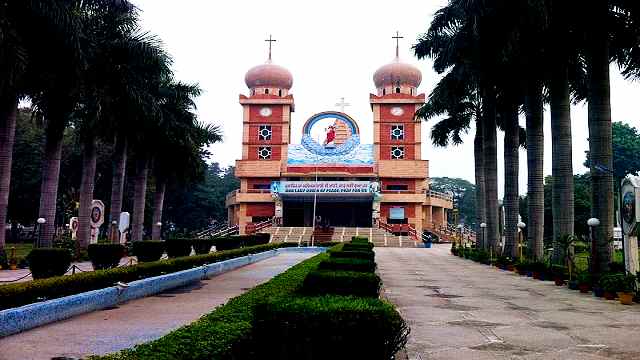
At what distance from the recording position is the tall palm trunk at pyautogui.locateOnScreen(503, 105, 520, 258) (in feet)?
74.7

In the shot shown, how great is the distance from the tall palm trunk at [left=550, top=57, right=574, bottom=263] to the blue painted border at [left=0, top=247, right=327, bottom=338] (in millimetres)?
11338

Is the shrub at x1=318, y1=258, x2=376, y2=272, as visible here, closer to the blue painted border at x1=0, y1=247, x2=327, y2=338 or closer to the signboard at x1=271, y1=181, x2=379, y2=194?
the blue painted border at x1=0, y1=247, x2=327, y2=338

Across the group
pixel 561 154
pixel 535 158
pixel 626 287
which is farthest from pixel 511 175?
pixel 626 287

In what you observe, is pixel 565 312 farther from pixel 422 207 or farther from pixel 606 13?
pixel 422 207

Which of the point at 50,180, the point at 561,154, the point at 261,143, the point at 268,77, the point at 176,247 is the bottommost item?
the point at 176,247

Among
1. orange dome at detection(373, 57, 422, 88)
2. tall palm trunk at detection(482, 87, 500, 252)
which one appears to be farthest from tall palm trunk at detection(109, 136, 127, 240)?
orange dome at detection(373, 57, 422, 88)

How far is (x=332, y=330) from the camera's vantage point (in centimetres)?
477

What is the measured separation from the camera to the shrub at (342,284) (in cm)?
675

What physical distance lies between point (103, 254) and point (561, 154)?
14.8m

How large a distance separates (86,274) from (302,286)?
5.37 metres

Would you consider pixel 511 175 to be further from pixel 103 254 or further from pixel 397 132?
pixel 397 132

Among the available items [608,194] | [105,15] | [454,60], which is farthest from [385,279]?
[105,15]

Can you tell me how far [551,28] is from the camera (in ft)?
53.6

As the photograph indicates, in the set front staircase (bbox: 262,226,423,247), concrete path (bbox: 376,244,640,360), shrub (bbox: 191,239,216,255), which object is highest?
front staircase (bbox: 262,226,423,247)
